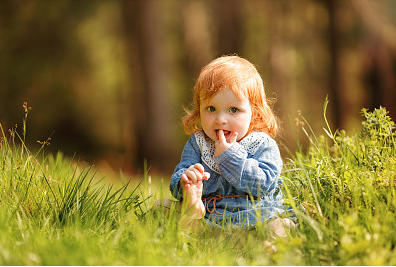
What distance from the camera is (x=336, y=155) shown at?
11.7ft

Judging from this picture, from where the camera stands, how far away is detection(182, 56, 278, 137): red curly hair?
3.10 m

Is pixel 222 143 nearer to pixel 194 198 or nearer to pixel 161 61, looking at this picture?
pixel 194 198

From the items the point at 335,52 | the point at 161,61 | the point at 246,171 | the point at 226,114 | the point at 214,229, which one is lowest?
the point at 214,229

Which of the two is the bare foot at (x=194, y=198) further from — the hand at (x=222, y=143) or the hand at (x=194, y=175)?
the hand at (x=222, y=143)

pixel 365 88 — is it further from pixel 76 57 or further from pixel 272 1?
pixel 76 57

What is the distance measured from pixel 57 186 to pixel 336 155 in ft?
6.22

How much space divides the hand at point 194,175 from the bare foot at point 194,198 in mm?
30

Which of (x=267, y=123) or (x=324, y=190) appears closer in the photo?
(x=324, y=190)

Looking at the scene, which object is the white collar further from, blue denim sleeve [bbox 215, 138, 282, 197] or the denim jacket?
blue denim sleeve [bbox 215, 138, 282, 197]

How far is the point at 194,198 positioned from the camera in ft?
9.68

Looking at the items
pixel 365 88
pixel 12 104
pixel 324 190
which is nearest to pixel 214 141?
pixel 324 190

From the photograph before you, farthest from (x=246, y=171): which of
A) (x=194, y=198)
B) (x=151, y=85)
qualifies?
(x=151, y=85)

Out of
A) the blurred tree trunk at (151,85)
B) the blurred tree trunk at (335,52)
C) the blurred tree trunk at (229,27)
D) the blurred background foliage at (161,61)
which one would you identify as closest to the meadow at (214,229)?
the blurred background foliage at (161,61)

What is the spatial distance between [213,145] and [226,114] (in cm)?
26
